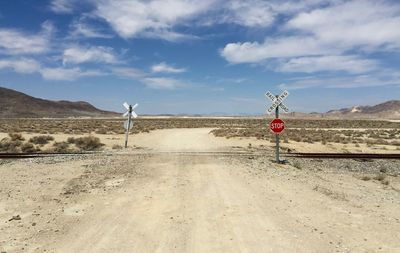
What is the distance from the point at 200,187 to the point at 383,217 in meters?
5.11

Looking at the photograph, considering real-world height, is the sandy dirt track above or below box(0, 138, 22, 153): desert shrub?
above

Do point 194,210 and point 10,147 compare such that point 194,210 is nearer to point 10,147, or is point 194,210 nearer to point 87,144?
point 87,144

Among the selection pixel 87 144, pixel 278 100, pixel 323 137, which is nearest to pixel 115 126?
pixel 323 137

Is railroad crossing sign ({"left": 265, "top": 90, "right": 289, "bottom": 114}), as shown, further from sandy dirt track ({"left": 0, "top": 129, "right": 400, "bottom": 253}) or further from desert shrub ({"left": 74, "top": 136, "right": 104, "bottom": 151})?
desert shrub ({"left": 74, "top": 136, "right": 104, "bottom": 151})

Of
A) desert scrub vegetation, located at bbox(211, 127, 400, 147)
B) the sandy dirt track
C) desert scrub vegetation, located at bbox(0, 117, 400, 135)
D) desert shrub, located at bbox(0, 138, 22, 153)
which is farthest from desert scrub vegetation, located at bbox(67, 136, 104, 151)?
desert scrub vegetation, located at bbox(0, 117, 400, 135)

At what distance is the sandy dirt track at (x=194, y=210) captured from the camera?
8.01 m

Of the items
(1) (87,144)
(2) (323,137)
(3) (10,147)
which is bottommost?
(3) (10,147)

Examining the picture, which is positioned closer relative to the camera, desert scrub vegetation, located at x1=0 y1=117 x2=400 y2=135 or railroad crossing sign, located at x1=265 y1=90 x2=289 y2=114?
railroad crossing sign, located at x1=265 y1=90 x2=289 y2=114

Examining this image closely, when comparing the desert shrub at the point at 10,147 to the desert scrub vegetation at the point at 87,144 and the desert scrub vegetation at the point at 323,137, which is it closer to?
the desert scrub vegetation at the point at 87,144

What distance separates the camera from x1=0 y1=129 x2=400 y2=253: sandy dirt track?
801cm

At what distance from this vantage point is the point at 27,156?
22.5m

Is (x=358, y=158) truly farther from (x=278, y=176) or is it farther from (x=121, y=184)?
(x=121, y=184)

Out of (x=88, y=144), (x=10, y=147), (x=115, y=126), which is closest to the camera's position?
(x=10, y=147)

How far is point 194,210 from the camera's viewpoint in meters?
10.3
